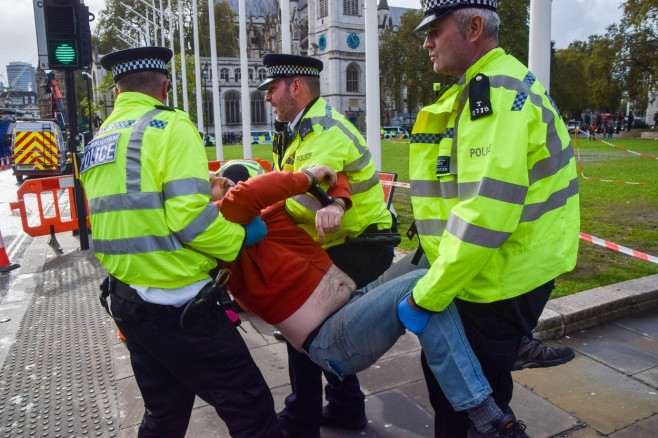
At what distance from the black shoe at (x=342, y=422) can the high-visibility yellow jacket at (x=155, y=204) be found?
1488 mm

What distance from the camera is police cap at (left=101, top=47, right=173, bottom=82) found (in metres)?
2.36

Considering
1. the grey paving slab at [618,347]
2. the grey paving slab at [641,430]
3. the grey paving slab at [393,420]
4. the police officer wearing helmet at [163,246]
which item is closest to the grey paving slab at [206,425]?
the grey paving slab at [393,420]

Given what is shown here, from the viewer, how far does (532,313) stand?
2119mm

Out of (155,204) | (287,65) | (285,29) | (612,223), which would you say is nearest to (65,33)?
(285,29)

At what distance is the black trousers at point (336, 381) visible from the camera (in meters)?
3.08

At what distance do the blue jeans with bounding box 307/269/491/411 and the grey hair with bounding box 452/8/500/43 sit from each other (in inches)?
37.6

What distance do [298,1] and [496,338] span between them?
102m

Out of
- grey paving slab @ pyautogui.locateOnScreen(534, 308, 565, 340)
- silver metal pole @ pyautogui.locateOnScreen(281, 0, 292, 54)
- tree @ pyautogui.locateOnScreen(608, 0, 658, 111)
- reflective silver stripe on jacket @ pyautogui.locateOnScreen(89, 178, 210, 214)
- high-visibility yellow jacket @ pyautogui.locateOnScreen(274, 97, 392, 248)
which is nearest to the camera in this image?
reflective silver stripe on jacket @ pyautogui.locateOnScreen(89, 178, 210, 214)

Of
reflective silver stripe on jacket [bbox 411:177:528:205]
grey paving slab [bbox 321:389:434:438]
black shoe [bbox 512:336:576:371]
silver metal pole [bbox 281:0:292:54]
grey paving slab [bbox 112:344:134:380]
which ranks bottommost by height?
grey paving slab [bbox 112:344:134:380]

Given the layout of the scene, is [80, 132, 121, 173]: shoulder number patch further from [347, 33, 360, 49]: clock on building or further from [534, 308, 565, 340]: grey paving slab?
[347, 33, 360, 49]: clock on building

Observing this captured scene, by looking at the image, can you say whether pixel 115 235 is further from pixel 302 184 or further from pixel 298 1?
pixel 298 1

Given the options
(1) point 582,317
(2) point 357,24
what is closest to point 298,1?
(2) point 357,24

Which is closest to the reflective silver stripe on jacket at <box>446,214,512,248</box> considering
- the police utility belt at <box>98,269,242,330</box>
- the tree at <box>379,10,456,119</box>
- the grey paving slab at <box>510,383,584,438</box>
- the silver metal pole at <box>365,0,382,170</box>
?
the police utility belt at <box>98,269,242,330</box>

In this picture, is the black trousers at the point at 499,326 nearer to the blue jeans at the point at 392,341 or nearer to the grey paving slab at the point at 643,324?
the blue jeans at the point at 392,341
